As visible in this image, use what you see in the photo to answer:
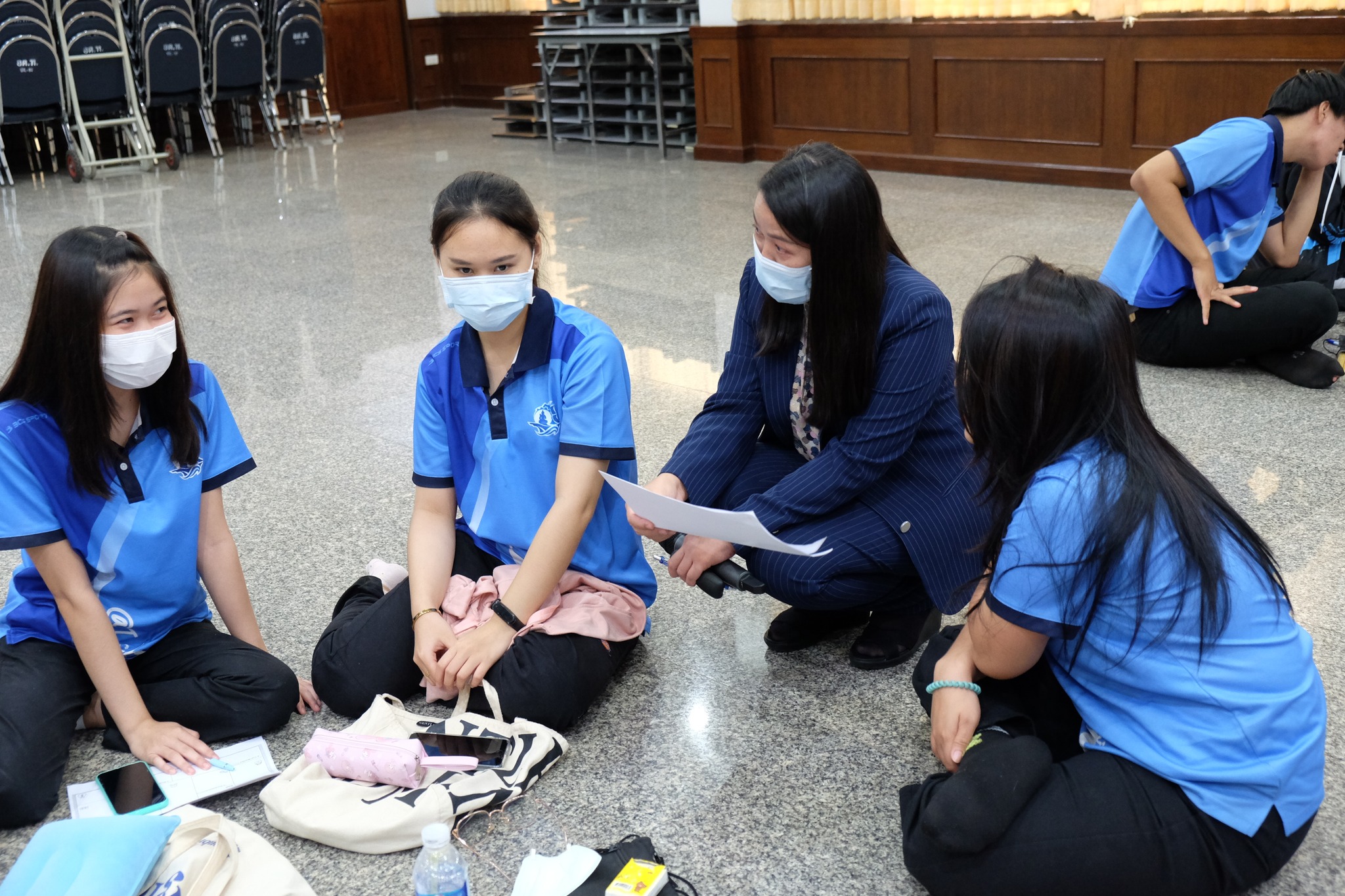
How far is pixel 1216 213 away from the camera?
3.21 meters

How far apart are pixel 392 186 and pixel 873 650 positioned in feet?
18.7

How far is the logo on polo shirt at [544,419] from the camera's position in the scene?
1.94 metres

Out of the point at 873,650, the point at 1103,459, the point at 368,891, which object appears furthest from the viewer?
the point at 873,650

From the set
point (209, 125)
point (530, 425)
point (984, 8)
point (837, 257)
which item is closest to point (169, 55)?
point (209, 125)

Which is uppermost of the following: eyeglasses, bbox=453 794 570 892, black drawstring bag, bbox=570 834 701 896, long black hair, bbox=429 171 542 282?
Answer: long black hair, bbox=429 171 542 282

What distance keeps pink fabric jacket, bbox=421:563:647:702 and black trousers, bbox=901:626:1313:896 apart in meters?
0.69

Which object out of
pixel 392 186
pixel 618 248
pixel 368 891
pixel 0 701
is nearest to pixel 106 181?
pixel 392 186

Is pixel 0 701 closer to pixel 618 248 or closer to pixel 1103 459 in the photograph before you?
pixel 1103 459

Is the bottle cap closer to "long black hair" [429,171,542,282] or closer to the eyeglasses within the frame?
the eyeglasses

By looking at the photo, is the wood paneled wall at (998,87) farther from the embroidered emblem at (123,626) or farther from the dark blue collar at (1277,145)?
the embroidered emblem at (123,626)

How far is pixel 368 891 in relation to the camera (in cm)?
158

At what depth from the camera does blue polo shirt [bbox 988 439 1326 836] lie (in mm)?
1333

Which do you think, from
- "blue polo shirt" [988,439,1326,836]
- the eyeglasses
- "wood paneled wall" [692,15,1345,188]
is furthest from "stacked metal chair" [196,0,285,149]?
"blue polo shirt" [988,439,1326,836]

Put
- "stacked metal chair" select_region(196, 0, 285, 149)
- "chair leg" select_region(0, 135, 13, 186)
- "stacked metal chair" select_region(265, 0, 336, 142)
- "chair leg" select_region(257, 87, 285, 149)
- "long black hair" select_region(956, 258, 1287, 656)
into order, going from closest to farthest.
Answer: "long black hair" select_region(956, 258, 1287, 656)
"chair leg" select_region(0, 135, 13, 186)
"stacked metal chair" select_region(196, 0, 285, 149)
"stacked metal chair" select_region(265, 0, 336, 142)
"chair leg" select_region(257, 87, 285, 149)
